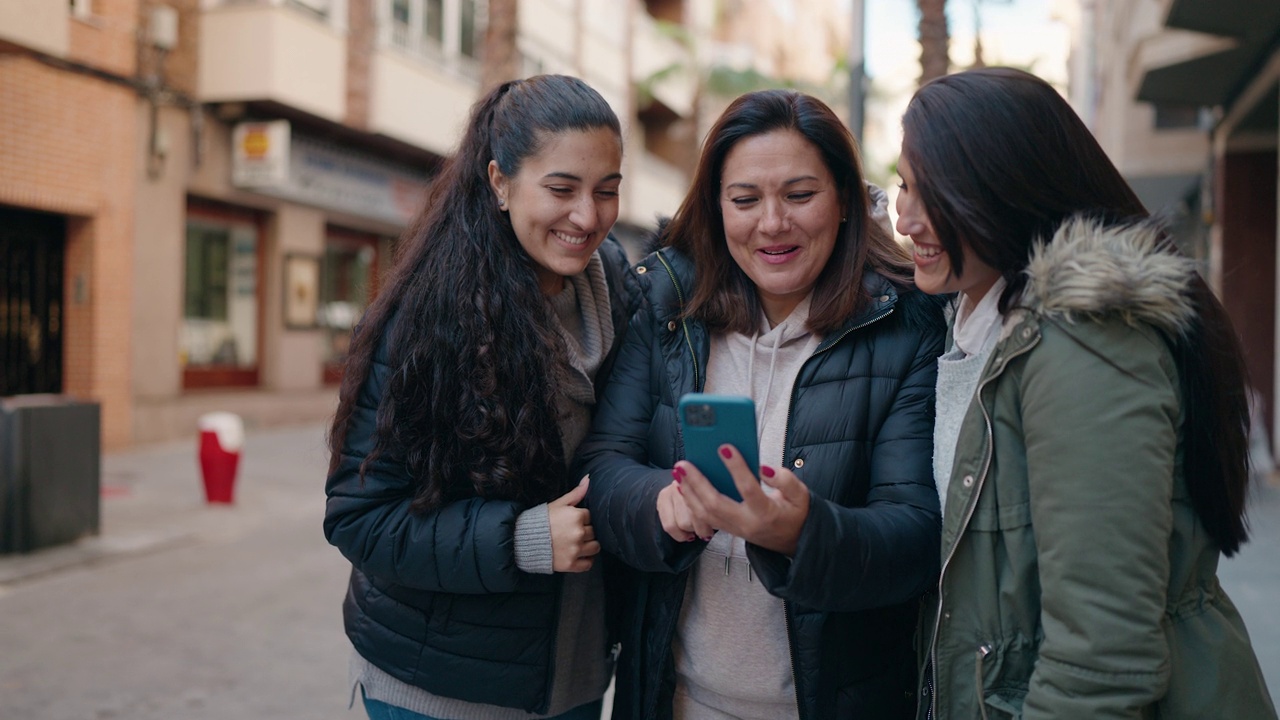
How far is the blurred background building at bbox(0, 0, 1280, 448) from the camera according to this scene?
10.9 metres

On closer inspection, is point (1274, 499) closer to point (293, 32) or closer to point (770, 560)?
point (770, 560)

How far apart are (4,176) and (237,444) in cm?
413

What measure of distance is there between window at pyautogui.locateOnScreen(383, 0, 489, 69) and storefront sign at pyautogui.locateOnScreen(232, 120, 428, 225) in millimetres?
1903

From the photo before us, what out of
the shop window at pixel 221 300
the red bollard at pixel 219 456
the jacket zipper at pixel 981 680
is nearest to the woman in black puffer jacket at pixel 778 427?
the jacket zipper at pixel 981 680

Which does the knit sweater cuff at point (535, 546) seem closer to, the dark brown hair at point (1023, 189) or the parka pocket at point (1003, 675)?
the parka pocket at point (1003, 675)

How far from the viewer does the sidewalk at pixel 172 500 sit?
7.32 meters

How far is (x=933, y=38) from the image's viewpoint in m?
7.29

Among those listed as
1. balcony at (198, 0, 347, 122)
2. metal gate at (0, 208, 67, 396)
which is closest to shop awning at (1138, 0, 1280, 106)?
balcony at (198, 0, 347, 122)

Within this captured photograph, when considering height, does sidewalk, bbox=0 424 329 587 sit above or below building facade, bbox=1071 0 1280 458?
below

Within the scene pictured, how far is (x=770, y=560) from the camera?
1.83 m

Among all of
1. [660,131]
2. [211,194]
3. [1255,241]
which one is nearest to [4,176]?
[211,194]

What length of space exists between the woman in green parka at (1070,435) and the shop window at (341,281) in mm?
15352

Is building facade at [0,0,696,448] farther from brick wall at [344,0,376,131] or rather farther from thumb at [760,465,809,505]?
thumb at [760,465,809,505]

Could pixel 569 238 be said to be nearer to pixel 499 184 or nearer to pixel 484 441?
pixel 499 184
